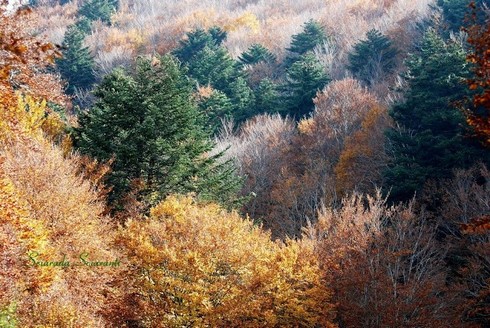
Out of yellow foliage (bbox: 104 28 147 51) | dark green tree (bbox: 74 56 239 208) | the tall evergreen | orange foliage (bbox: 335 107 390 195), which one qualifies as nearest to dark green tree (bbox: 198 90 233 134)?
orange foliage (bbox: 335 107 390 195)

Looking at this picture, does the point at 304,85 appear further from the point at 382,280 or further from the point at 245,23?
the point at 245,23

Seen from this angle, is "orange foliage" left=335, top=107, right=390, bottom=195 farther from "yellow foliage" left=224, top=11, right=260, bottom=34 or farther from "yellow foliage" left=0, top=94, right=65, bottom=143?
"yellow foliage" left=224, top=11, right=260, bottom=34

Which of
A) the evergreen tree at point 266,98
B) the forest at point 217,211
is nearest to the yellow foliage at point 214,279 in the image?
the forest at point 217,211

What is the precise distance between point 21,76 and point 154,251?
30.2 feet

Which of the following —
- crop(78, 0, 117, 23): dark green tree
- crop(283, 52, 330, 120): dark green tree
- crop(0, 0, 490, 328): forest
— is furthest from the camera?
crop(78, 0, 117, 23): dark green tree

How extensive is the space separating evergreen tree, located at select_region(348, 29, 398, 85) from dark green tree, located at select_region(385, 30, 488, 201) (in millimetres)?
18553

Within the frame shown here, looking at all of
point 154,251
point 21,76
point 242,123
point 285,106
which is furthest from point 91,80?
point 21,76

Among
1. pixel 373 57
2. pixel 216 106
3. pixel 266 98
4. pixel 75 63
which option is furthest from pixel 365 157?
pixel 75 63

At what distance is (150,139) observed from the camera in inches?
908

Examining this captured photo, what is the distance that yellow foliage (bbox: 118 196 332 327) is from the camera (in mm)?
17281

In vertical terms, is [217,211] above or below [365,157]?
above

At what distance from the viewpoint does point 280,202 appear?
35125 millimetres

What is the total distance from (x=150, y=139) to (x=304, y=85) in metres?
25.3

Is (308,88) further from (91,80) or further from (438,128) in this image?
(91,80)
